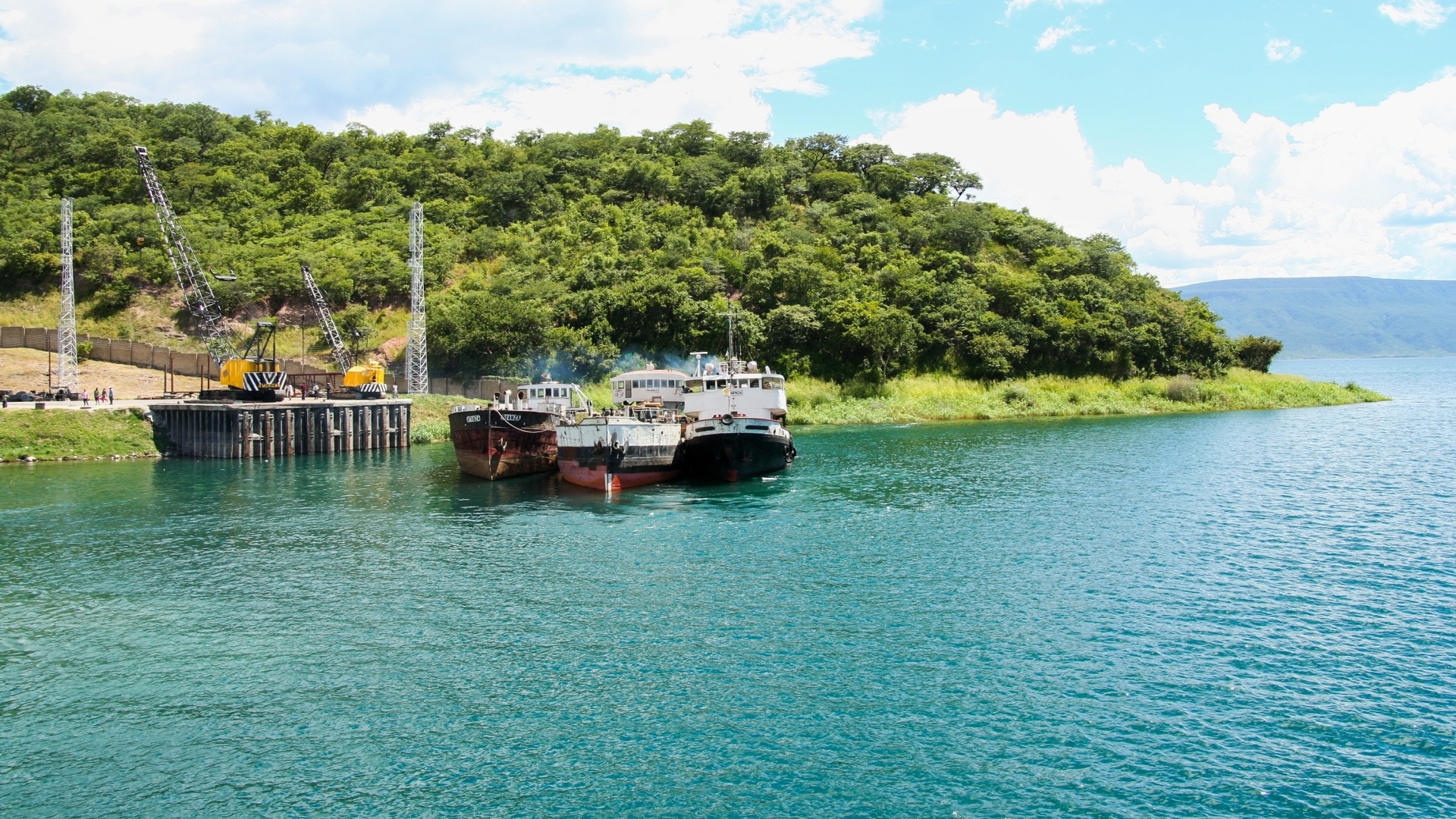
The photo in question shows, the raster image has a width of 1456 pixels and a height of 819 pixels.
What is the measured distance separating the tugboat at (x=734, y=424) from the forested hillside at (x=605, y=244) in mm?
42628

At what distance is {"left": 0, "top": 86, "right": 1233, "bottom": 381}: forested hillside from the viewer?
353ft

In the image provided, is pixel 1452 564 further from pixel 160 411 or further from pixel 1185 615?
pixel 160 411

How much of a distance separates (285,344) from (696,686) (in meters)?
101

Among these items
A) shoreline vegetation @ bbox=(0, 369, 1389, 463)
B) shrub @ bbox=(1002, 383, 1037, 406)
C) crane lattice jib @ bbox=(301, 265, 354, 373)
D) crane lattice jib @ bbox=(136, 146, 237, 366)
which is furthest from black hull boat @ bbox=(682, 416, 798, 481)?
crane lattice jib @ bbox=(136, 146, 237, 366)

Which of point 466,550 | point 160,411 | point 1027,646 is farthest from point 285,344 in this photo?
point 1027,646

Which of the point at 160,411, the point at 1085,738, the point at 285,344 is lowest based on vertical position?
the point at 1085,738

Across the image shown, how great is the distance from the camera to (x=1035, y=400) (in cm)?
10312

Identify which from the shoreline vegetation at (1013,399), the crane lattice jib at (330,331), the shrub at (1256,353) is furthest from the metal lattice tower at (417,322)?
the shrub at (1256,353)

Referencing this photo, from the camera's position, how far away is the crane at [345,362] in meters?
83.2

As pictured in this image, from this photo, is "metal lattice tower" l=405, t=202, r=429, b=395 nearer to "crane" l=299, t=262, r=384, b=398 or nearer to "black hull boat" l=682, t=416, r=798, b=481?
"crane" l=299, t=262, r=384, b=398

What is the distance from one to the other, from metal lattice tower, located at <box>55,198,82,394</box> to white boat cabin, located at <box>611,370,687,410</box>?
48.4 meters

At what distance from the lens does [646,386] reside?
69.6 meters

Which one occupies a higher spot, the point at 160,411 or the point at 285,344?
the point at 285,344

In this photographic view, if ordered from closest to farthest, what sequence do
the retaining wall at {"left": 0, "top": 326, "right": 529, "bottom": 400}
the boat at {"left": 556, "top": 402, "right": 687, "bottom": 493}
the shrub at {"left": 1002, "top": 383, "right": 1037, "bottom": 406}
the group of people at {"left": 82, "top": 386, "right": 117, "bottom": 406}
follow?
the boat at {"left": 556, "top": 402, "right": 687, "bottom": 493} → the group of people at {"left": 82, "top": 386, "right": 117, "bottom": 406} → the retaining wall at {"left": 0, "top": 326, "right": 529, "bottom": 400} → the shrub at {"left": 1002, "top": 383, "right": 1037, "bottom": 406}
